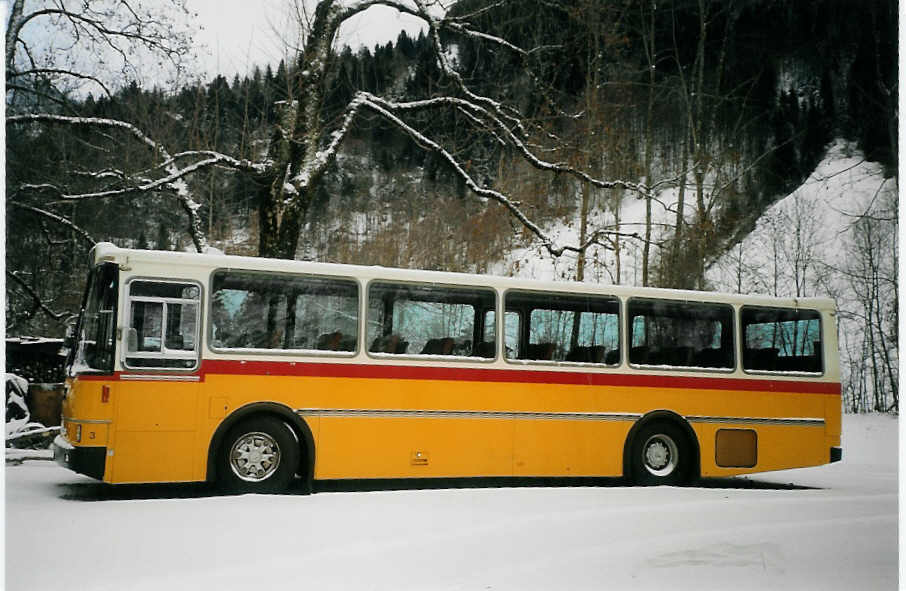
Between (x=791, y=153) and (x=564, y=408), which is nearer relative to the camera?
(x=564, y=408)

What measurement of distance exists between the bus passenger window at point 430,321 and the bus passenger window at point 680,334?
5.36 ft

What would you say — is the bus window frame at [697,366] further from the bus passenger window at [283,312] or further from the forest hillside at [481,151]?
the bus passenger window at [283,312]

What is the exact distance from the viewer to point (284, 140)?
509 inches

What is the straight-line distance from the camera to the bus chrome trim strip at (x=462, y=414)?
850 cm

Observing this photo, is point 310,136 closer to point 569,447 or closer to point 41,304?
point 41,304

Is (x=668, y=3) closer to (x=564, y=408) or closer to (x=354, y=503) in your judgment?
(x=564, y=408)

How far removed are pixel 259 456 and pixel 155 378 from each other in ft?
3.63

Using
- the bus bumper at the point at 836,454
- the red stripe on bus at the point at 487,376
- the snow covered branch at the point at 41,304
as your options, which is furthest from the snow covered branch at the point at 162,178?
the bus bumper at the point at 836,454

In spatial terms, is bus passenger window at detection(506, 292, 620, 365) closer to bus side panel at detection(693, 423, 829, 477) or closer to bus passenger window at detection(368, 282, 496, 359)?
bus passenger window at detection(368, 282, 496, 359)

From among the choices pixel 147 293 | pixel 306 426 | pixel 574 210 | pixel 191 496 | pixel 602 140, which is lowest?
pixel 191 496

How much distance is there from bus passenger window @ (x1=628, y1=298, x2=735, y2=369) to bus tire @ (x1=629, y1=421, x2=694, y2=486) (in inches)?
27.5

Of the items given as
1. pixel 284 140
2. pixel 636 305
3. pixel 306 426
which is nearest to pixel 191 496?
pixel 306 426

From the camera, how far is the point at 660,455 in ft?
32.7

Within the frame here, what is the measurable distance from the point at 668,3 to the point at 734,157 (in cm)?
246
